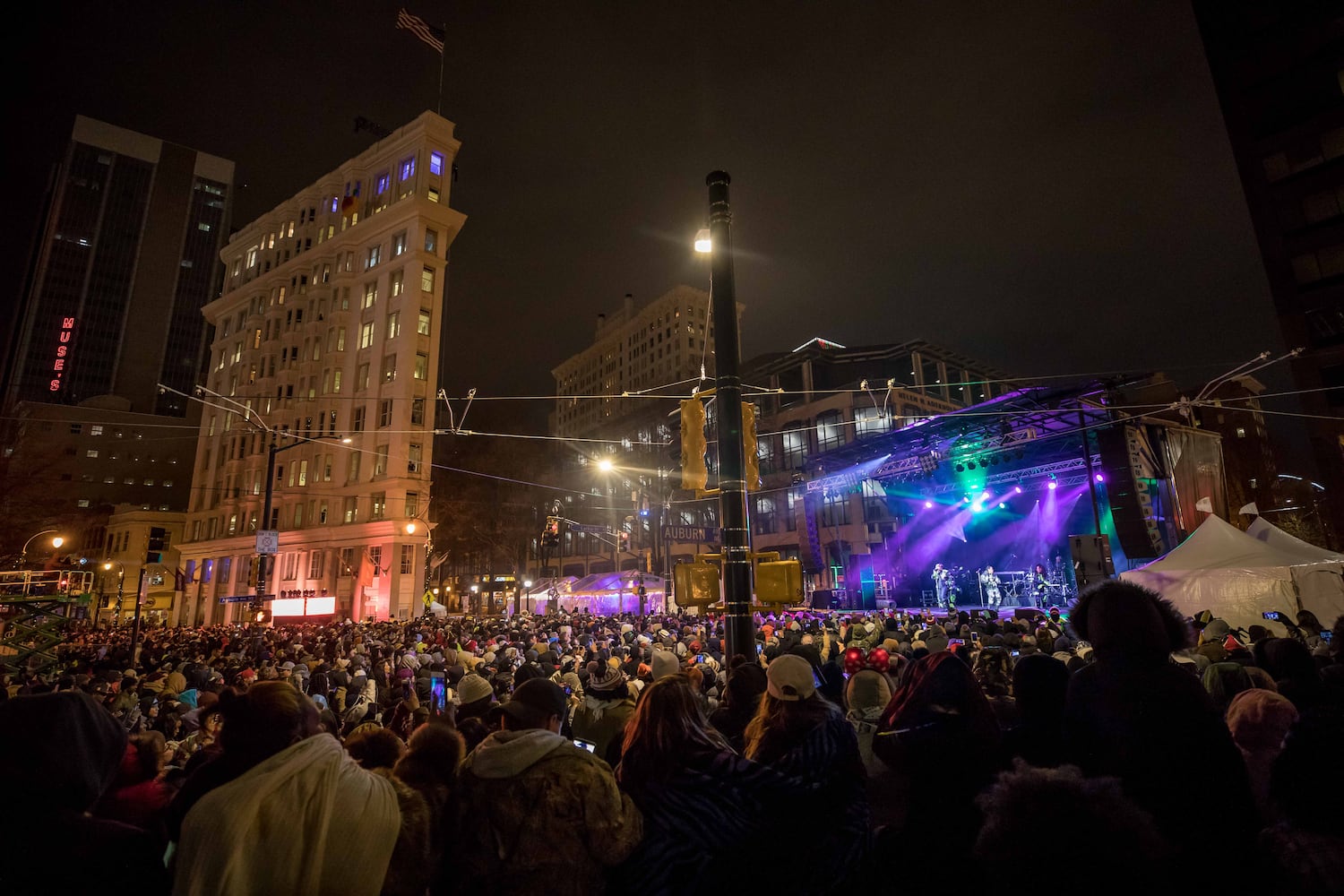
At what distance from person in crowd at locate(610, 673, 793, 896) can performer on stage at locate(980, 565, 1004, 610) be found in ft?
104

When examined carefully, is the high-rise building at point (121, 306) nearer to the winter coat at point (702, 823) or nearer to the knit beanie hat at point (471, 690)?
the knit beanie hat at point (471, 690)

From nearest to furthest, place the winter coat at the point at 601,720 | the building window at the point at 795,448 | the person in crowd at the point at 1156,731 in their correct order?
the person in crowd at the point at 1156,731 → the winter coat at the point at 601,720 → the building window at the point at 795,448

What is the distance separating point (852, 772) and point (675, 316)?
95061 mm

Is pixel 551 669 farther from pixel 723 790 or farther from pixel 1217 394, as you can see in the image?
pixel 1217 394

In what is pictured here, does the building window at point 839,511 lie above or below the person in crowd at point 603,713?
above

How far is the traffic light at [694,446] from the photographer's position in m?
6.43

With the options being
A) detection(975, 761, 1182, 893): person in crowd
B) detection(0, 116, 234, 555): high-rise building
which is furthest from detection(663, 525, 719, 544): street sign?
detection(0, 116, 234, 555): high-rise building

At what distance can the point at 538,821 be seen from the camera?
2.48 meters

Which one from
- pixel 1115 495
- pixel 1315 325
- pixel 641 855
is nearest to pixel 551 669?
pixel 641 855

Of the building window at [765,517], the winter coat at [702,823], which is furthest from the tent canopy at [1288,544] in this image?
the building window at [765,517]

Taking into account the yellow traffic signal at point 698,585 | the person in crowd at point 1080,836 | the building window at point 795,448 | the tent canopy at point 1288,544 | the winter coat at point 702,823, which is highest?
the building window at point 795,448

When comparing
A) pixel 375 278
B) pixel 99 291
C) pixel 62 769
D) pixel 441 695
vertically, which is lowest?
pixel 441 695

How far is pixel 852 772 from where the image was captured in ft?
9.70

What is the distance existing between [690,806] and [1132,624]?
6.82 feet
